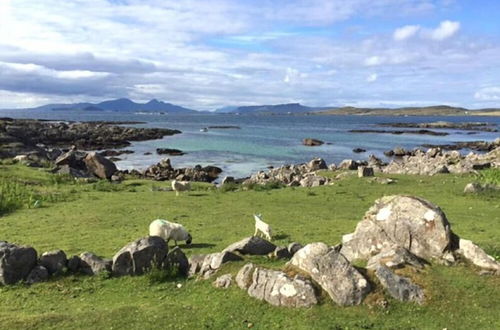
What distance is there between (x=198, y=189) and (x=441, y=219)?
2663cm

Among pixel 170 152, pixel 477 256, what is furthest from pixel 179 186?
pixel 170 152

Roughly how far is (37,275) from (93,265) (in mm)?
1840

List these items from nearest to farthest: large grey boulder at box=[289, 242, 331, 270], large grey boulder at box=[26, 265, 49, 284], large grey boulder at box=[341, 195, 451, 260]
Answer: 1. large grey boulder at box=[289, 242, 331, 270]
2. large grey boulder at box=[341, 195, 451, 260]
3. large grey boulder at box=[26, 265, 49, 284]

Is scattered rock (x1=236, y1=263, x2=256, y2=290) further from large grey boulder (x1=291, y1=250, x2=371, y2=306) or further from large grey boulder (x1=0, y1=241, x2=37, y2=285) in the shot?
large grey boulder (x1=0, y1=241, x2=37, y2=285)

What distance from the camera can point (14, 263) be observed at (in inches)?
669

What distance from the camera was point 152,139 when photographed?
137 m

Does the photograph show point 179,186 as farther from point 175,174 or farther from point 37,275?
point 175,174

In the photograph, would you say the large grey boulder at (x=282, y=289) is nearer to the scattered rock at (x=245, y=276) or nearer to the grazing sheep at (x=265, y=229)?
the scattered rock at (x=245, y=276)

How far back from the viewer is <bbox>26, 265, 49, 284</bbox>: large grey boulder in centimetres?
1709

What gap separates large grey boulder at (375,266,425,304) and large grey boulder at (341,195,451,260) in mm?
2119

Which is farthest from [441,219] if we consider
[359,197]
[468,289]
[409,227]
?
[359,197]

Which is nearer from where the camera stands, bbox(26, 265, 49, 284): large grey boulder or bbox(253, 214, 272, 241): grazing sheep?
bbox(26, 265, 49, 284): large grey boulder

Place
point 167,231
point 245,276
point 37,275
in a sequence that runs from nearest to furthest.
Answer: point 245,276, point 37,275, point 167,231

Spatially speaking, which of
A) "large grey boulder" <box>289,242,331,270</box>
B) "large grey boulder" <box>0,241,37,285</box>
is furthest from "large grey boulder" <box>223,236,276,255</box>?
"large grey boulder" <box>0,241,37,285</box>
